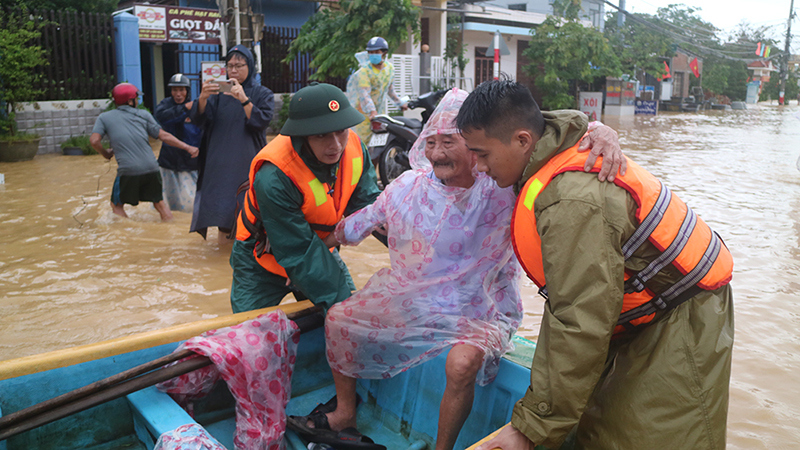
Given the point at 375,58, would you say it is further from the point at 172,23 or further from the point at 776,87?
the point at 776,87

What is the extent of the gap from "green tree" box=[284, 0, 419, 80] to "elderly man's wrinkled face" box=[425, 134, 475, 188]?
10382 mm

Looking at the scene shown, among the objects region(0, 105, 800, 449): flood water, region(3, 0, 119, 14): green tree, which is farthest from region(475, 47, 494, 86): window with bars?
region(0, 105, 800, 449): flood water

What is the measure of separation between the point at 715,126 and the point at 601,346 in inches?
918

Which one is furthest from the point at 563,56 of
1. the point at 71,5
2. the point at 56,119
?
the point at 56,119

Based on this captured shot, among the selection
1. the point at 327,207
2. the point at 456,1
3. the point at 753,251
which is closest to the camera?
the point at 327,207

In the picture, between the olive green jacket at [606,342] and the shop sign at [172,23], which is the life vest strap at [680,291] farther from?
the shop sign at [172,23]

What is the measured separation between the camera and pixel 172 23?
1289cm

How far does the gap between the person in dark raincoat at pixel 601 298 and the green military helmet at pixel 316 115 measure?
872 millimetres

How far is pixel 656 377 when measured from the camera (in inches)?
66.9

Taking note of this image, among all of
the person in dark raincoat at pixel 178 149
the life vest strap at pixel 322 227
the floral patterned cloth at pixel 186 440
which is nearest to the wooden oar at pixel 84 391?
the floral patterned cloth at pixel 186 440

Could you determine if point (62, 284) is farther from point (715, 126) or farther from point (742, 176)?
point (715, 126)

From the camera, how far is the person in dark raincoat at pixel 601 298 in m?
1.58

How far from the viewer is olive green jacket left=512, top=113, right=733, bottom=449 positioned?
1570mm

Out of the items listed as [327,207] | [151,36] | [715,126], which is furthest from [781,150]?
[327,207]
